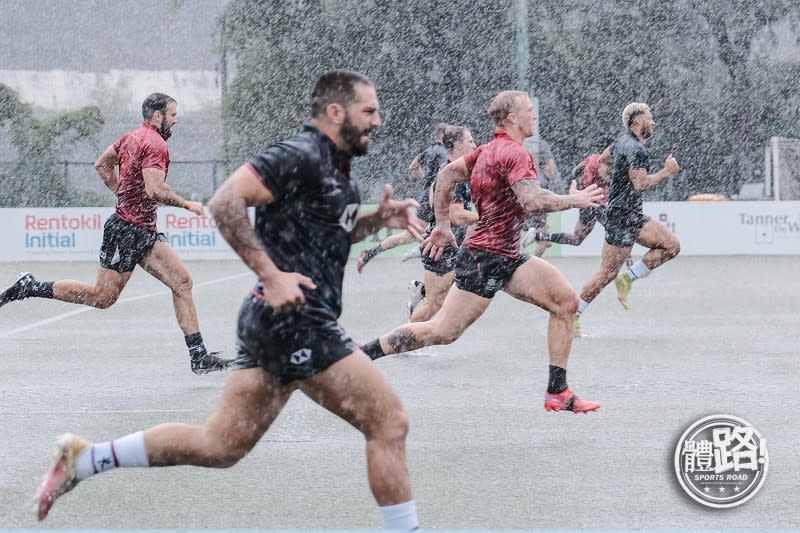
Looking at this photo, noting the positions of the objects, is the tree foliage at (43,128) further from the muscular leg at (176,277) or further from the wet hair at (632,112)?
the muscular leg at (176,277)

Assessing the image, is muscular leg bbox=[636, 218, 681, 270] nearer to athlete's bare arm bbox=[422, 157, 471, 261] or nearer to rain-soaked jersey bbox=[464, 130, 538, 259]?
athlete's bare arm bbox=[422, 157, 471, 261]

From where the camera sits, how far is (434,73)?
105ft

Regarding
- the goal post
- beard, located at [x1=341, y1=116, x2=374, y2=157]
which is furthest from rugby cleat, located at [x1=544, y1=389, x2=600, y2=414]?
the goal post

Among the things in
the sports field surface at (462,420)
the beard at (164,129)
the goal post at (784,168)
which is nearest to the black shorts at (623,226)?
the sports field surface at (462,420)

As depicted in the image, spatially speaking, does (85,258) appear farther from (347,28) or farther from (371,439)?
(371,439)

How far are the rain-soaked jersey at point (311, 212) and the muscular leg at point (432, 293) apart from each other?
16.9ft

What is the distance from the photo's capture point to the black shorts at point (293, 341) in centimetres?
403

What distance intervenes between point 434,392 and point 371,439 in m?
3.78

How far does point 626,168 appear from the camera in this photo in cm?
1034

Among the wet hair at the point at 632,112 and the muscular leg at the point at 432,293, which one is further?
the wet hair at the point at 632,112

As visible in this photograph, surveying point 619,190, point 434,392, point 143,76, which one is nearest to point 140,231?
point 434,392

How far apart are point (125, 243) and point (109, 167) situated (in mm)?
691

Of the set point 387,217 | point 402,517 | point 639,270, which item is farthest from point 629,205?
point 402,517

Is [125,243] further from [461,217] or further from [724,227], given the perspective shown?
[724,227]
